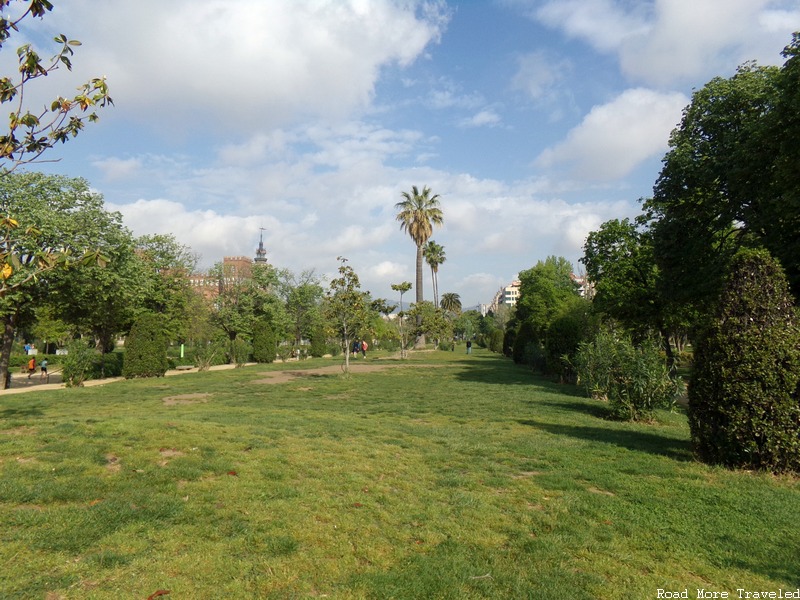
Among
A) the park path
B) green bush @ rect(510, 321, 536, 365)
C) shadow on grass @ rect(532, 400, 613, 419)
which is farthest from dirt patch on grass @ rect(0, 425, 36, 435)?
green bush @ rect(510, 321, 536, 365)

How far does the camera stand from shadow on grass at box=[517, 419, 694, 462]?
7531 millimetres

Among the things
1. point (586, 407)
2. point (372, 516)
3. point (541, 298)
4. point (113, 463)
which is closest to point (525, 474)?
point (372, 516)

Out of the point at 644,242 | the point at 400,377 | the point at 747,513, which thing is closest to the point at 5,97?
the point at 747,513

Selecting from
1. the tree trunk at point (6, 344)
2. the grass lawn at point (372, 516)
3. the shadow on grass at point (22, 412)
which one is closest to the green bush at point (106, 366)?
the tree trunk at point (6, 344)

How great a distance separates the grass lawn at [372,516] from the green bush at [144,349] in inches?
618

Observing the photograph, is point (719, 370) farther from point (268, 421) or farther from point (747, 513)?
point (268, 421)

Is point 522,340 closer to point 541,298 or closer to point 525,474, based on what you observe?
point 541,298

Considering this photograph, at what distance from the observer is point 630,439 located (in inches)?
337

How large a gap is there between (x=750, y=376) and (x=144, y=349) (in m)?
23.0

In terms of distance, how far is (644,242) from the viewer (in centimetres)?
2109

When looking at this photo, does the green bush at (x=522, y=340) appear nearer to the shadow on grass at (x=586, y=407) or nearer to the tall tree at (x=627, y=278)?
the tall tree at (x=627, y=278)

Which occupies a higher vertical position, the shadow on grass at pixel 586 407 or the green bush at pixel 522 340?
the green bush at pixel 522 340

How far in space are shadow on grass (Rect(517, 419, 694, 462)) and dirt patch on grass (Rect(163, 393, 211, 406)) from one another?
984 centimetres

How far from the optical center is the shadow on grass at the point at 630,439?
7531mm
